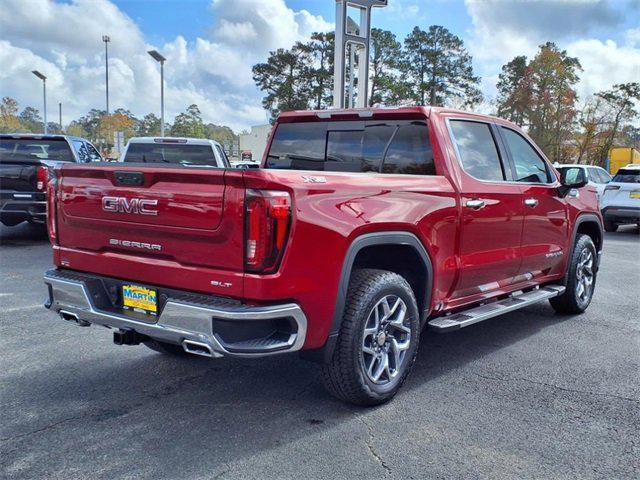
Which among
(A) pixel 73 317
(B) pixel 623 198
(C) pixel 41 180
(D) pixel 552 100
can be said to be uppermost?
(D) pixel 552 100

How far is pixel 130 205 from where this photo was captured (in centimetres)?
350

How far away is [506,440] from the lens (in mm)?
3400

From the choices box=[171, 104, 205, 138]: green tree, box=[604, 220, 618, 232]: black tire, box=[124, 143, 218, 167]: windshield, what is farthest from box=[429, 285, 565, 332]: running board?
box=[171, 104, 205, 138]: green tree

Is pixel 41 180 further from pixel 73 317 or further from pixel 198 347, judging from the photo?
pixel 198 347

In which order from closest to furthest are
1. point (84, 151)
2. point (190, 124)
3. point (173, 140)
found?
point (173, 140)
point (84, 151)
point (190, 124)

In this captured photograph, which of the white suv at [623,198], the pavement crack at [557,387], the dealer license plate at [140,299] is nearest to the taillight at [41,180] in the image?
the dealer license plate at [140,299]

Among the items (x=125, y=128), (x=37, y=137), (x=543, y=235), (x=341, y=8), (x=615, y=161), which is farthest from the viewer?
(x=125, y=128)

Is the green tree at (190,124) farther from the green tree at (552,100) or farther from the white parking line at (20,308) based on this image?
the white parking line at (20,308)

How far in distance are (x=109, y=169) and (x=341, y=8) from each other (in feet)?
20.8

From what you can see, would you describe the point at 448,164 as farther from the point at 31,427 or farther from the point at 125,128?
the point at 125,128

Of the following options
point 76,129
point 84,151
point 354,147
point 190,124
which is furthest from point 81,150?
point 76,129

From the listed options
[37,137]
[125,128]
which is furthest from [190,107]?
[37,137]

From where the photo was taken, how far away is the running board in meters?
4.28

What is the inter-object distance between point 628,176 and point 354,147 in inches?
494
